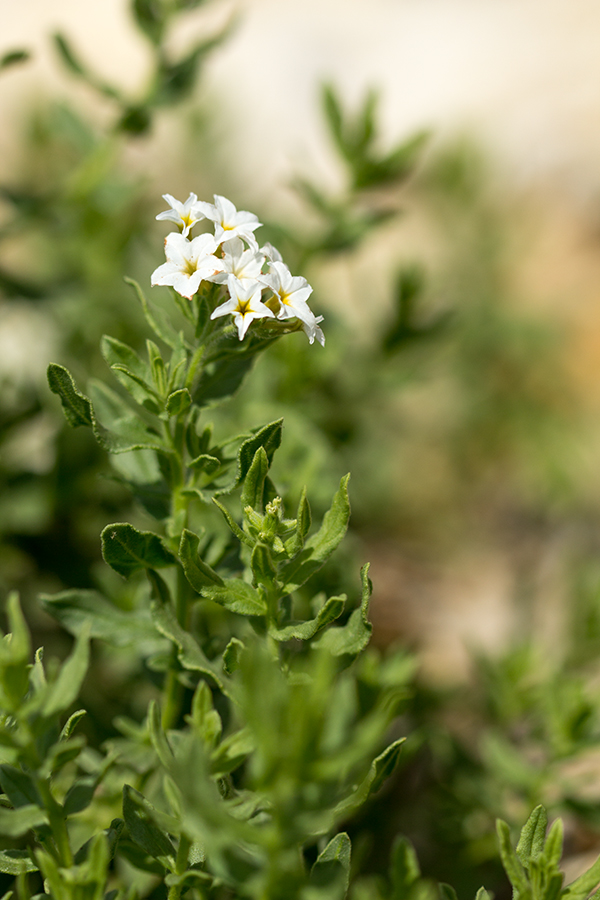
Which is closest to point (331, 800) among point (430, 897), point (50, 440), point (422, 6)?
point (430, 897)

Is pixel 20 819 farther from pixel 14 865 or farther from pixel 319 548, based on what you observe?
pixel 319 548

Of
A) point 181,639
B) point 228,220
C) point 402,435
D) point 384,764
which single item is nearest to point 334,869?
point 384,764

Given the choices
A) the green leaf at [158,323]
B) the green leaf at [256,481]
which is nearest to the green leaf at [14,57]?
the green leaf at [158,323]

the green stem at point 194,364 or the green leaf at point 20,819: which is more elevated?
the green stem at point 194,364

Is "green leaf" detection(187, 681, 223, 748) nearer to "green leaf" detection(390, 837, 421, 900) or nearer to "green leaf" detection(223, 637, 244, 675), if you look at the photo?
"green leaf" detection(223, 637, 244, 675)

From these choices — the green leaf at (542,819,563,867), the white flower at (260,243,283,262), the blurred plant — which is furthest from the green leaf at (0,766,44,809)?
the white flower at (260,243,283,262)

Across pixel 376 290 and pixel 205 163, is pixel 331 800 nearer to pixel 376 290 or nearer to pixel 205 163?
pixel 205 163

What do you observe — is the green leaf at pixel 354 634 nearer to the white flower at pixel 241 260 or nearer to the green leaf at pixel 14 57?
the white flower at pixel 241 260
